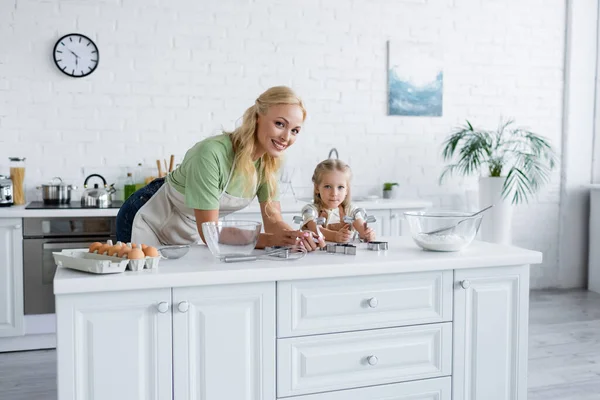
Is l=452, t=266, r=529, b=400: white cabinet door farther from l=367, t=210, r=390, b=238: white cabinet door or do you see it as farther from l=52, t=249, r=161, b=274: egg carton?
l=367, t=210, r=390, b=238: white cabinet door

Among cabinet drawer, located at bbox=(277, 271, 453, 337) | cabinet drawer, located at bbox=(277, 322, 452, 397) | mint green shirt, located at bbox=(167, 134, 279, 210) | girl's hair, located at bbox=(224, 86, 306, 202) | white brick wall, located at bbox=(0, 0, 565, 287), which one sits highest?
white brick wall, located at bbox=(0, 0, 565, 287)

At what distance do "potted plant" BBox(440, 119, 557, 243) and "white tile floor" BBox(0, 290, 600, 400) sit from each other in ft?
2.91

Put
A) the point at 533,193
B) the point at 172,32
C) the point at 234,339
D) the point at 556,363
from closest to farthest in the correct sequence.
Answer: the point at 234,339 < the point at 556,363 < the point at 172,32 < the point at 533,193

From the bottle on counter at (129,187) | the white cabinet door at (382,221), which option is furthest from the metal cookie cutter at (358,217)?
the bottle on counter at (129,187)

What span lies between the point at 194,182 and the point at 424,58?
12.6 feet

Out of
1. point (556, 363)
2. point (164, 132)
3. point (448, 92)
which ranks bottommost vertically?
point (556, 363)

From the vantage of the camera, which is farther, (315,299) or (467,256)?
(467,256)

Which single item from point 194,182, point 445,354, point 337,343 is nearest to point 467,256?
point 445,354

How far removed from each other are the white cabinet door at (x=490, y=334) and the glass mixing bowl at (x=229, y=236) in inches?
31.0

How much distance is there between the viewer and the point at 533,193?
19.5 ft

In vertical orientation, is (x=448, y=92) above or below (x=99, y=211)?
above

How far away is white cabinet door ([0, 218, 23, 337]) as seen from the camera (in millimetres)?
4020

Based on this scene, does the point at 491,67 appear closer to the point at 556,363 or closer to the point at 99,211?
the point at 556,363

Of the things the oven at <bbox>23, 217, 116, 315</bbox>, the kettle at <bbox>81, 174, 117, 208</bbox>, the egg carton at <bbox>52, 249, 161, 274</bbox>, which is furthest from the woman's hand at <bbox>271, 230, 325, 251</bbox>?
the kettle at <bbox>81, 174, 117, 208</bbox>
